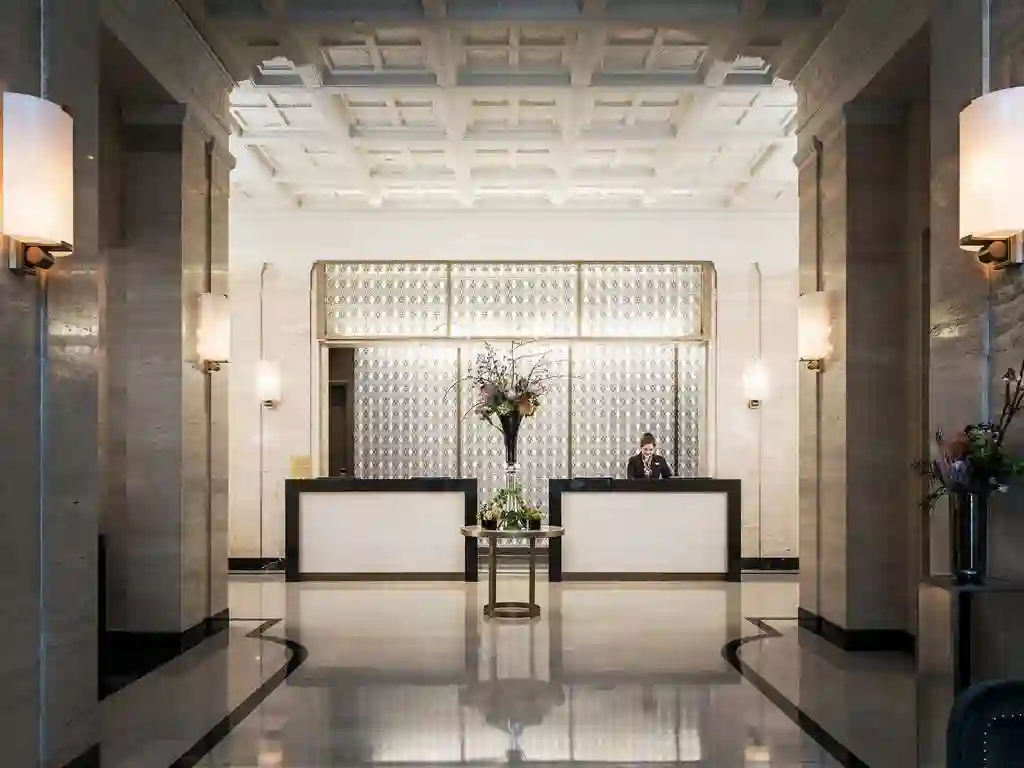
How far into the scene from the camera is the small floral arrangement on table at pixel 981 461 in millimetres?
4039

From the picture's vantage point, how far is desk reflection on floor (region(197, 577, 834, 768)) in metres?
4.83

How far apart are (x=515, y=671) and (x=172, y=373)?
2877 millimetres

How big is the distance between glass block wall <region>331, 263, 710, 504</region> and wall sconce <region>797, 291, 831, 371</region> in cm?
498

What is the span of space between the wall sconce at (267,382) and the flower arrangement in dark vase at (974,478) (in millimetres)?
8986

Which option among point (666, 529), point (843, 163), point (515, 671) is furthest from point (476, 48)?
point (666, 529)

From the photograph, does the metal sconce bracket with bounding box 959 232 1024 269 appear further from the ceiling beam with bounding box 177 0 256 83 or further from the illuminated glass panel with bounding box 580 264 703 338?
the illuminated glass panel with bounding box 580 264 703 338

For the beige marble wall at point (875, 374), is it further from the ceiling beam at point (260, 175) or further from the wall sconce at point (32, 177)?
the ceiling beam at point (260, 175)

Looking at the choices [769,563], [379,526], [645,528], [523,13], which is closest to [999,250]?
[523,13]

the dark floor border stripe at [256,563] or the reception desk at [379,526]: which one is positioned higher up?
the reception desk at [379,526]

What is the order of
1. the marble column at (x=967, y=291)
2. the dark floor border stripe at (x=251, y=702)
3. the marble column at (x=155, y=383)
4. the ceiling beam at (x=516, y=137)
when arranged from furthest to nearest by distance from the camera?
the ceiling beam at (x=516, y=137), the marble column at (x=155, y=383), the dark floor border stripe at (x=251, y=702), the marble column at (x=967, y=291)

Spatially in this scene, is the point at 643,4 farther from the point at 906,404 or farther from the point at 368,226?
the point at 368,226

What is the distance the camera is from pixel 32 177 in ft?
12.8

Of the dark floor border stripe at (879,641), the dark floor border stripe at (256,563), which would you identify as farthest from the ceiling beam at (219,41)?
the dark floor border stripe at (256,563)

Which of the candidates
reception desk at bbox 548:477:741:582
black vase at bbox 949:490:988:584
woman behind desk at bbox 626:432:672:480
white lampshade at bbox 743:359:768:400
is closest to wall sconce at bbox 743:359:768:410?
white lampshade at bbox 743:359:768:400
